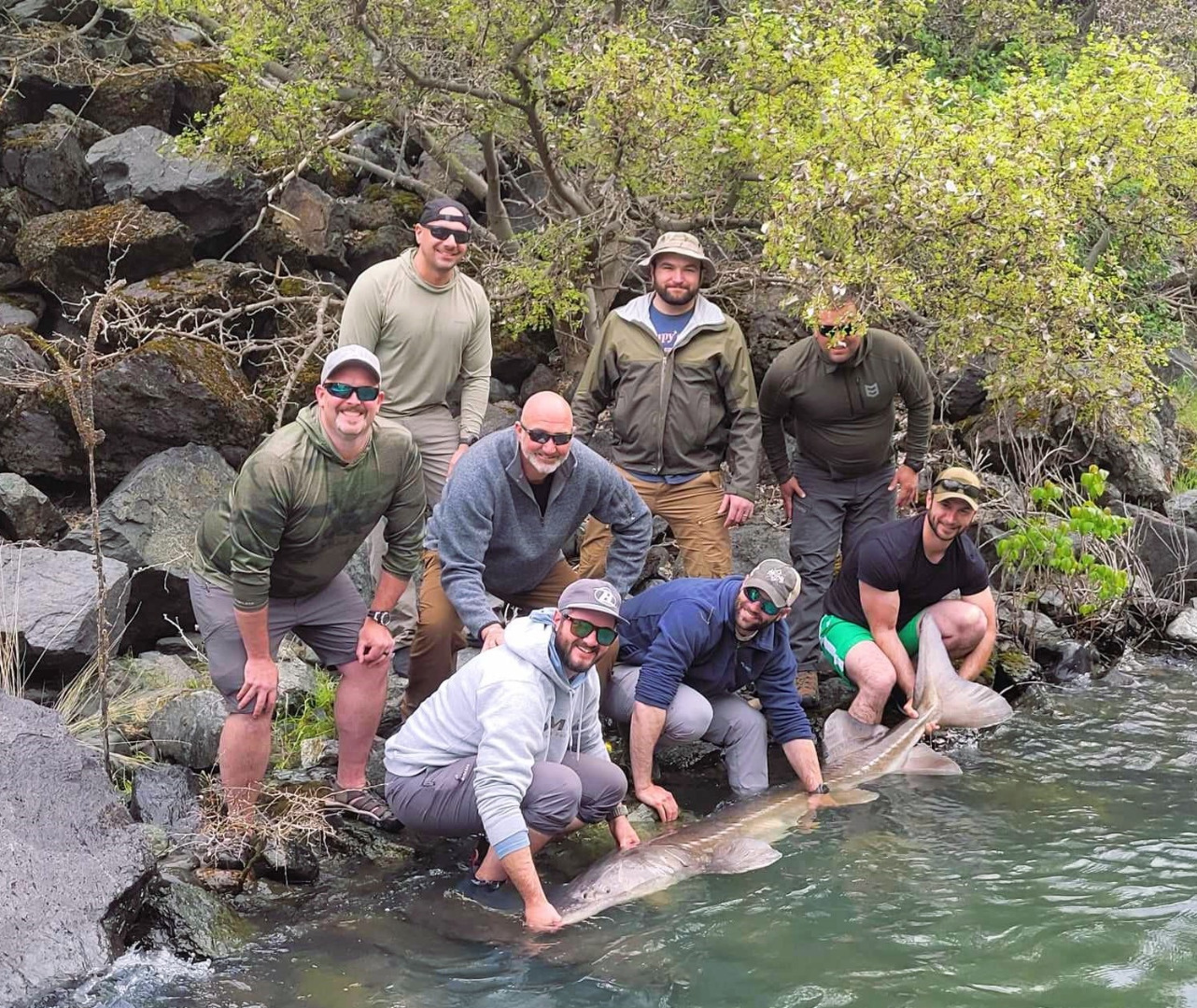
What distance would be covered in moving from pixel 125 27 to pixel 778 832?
1205 cm

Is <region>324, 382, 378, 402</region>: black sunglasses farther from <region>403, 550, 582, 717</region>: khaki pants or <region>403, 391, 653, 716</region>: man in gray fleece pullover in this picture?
<region>403, 550, 582, 717</region>: khaki pants

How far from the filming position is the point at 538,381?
11891mm

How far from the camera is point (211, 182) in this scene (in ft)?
37.3

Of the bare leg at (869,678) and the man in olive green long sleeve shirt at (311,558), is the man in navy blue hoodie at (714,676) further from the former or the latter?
the man in olive green long sleeve shirt at (311,558)

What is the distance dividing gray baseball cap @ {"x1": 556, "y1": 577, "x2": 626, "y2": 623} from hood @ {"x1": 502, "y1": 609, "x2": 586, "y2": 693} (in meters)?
0.16

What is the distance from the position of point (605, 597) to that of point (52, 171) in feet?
30.5

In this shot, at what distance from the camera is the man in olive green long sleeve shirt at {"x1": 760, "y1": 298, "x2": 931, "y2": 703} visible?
8047 millimetres

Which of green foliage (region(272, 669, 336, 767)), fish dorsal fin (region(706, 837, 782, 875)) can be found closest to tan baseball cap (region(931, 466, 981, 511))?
fish dorsal fin (region(706, 837, 782, 875))

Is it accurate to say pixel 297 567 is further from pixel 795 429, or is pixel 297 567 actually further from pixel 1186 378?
pixel 1186 378

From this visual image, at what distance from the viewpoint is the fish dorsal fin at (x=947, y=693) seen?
301 inches

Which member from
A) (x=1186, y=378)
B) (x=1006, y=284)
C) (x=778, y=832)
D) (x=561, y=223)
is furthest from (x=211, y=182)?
(x=1186, y=378)

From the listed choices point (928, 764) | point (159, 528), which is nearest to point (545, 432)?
point (928, 764)

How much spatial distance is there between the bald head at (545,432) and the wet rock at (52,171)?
778cm

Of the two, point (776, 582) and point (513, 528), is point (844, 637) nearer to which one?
point (776, 582)
